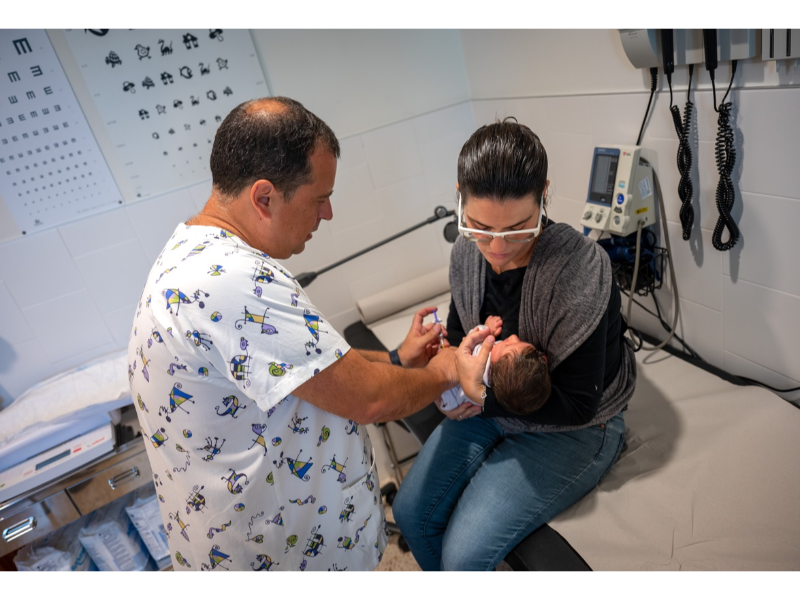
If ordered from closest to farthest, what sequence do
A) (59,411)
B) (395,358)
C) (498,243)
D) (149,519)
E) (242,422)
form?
(242,422)
(498,243)
(395,358)
(59,411)
(149,519)

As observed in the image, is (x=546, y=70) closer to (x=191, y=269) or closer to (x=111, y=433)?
(x=191, y=269)

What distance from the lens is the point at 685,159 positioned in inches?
60.6

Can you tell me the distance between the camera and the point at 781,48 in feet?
3.89

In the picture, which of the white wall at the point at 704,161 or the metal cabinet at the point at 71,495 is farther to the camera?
the metal cabinet at the point at 71,495

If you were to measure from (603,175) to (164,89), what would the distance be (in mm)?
1712

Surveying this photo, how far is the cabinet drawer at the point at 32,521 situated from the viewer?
182cm

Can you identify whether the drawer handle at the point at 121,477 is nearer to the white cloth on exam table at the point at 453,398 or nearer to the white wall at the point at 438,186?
the white wall at the point at 438,186

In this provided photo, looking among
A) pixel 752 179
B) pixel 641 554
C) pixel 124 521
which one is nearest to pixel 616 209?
pixel 752 179

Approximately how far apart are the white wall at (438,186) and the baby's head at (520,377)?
29.7 inches

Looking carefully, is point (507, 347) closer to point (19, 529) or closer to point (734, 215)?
point (734, 215)

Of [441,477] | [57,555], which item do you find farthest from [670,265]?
[57,555]

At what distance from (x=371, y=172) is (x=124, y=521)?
6.07 ft

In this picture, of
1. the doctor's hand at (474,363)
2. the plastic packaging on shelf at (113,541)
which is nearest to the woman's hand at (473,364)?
the doctor's hand at (474,363)

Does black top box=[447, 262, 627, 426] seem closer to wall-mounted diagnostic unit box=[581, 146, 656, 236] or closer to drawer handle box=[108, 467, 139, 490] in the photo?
wall-mounted diagnostic unit box=[581, 146, 656, 236]
